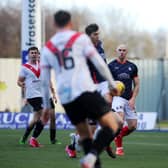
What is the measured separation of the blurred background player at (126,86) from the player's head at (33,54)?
243 centimetres

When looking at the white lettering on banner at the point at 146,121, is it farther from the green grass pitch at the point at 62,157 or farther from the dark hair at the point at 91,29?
the dark hair at the point at 91,29

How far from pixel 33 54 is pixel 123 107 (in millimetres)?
2867

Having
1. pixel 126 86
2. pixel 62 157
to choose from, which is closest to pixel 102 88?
pixel 62 157

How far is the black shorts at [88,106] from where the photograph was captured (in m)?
9.38

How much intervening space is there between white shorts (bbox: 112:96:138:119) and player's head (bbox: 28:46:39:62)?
2576 mm

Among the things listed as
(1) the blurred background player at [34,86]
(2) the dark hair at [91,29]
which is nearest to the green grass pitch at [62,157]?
(1) the blurred background player at [34,86]

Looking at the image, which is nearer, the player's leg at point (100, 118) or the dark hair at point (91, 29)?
the player's leg at point (100, 118)

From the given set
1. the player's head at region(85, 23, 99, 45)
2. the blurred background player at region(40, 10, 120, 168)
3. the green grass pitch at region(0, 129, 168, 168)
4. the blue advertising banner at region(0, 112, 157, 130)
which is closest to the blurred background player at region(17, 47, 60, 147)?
the green grass pitch at region(0, 129, 168, 168)

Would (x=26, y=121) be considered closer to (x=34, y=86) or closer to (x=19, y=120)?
(x=19, y=120)

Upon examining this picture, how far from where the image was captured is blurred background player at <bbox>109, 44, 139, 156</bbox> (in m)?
14.8

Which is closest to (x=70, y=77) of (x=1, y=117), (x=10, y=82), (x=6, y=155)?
(x=6, y=155)

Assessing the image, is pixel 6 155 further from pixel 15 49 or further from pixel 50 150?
pixel 15 49

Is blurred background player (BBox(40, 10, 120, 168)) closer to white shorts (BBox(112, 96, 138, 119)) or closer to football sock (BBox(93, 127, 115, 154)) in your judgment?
football sock (BBox(93, 127, 115, 154))

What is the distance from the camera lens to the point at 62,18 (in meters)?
9.54
